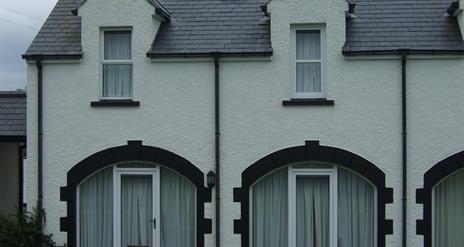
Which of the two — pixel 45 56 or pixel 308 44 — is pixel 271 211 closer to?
pixel 308 44

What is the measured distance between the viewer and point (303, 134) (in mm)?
12469

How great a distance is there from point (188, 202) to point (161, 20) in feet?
13.0

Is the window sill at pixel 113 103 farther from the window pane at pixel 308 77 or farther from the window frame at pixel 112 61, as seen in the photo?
the window pane at pixel 308 77

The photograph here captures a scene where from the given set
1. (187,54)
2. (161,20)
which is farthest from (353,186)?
(161,20)

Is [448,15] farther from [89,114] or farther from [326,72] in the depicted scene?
[89,114]

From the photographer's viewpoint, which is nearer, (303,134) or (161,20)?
(303,134)

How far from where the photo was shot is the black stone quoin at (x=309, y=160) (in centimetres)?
1227

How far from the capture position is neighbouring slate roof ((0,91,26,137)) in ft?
45.3

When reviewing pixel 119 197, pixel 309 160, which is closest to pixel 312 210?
pixel 309 160

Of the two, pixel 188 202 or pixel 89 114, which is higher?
pixel 89 114

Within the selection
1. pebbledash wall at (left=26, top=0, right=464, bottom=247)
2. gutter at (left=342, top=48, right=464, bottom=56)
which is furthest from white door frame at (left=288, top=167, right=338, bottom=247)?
gutter at (left=342, top=48, right=464, bottom=56)

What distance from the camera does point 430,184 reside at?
12156mm

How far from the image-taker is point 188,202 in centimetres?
1291

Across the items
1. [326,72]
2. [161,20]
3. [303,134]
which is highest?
[161,20]
